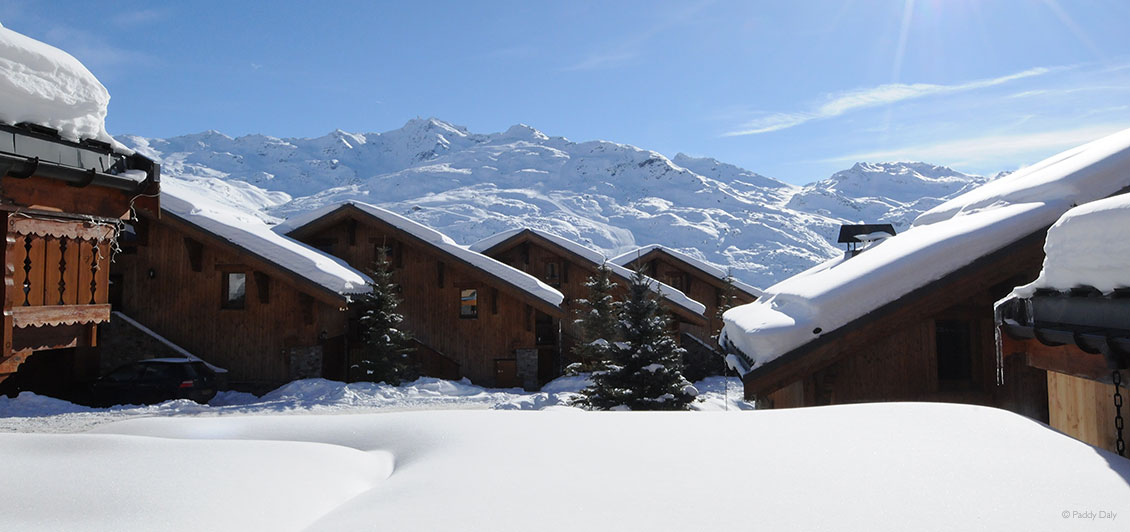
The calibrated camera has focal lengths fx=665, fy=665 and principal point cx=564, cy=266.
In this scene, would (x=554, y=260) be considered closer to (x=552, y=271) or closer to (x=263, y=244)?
(x=552, y=271)

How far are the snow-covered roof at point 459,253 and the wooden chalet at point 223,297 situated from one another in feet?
9.73

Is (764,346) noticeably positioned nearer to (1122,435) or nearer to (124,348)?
(1122,435)

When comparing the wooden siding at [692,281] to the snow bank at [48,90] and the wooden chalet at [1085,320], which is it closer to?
the wooden chalet at [1085,320]

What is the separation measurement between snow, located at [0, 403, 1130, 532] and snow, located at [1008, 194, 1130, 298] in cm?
89

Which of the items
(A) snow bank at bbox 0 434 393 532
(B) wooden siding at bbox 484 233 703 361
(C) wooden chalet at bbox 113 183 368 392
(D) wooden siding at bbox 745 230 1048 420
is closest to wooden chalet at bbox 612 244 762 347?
(B) wooden siding at bbox 484 233 703 361

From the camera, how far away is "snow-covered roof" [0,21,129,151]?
4352 mm

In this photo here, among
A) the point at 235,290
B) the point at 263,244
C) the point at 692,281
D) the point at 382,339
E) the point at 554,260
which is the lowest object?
the point at 382,339

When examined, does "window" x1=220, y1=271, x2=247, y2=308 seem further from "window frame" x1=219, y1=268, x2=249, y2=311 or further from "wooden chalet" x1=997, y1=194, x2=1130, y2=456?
"wooden chalet" x1=997, y1=194, x2=1130, y2=456

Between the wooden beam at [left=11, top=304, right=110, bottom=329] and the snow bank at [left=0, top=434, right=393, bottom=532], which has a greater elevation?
the wooden beam at [left=11, top=304, right=110, bottom=329]

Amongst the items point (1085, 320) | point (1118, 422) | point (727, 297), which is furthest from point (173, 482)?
point (727, 297)

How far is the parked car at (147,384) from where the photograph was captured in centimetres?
1736

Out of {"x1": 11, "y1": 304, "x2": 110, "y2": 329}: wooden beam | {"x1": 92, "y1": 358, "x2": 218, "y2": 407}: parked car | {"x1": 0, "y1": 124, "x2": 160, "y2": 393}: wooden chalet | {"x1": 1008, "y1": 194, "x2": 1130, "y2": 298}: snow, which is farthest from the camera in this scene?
{"x1": 92, "y1": 358, "x2": 218, "y2": 407}: parked car

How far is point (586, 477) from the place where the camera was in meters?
3.22

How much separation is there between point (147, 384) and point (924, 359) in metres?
18.0
